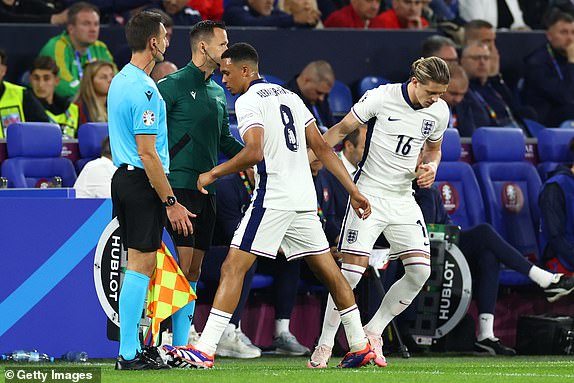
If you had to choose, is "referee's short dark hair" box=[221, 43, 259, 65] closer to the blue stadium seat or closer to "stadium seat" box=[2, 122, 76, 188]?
"stadium seat" box=[2, 122, 76, 188]

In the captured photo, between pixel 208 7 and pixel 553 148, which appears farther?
pixel 208 7

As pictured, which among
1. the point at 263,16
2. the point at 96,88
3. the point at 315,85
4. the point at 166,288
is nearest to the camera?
the point at 166,288

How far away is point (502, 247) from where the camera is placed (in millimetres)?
10961

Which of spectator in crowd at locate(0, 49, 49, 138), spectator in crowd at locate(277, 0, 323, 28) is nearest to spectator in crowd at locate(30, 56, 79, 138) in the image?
spectator in crowd at locate(0, 49, 49, 138)

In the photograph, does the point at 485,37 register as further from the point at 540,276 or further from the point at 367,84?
the point at 540,276

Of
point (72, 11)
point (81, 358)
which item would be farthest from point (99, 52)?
point (81, 358)

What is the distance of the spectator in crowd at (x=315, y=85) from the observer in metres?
12.4

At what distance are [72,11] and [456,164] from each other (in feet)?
12.1

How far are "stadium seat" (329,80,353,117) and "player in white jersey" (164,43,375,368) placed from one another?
5.12m

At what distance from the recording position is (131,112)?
7.59 m

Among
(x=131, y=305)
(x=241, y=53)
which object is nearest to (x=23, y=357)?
(x=131, y=305)

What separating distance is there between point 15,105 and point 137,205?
4.20 m

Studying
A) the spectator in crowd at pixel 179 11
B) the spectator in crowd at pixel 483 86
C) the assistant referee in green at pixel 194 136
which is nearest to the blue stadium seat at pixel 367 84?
the spectator in crowd at pixel 483 86

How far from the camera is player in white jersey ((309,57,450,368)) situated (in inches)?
349
